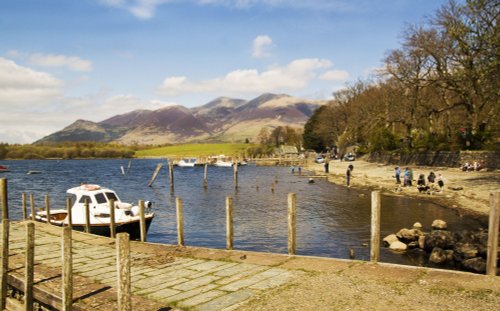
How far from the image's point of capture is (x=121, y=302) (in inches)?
308

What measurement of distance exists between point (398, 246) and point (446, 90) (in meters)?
37.9

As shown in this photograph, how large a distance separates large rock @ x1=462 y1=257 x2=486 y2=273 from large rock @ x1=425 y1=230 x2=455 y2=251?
2039 mm

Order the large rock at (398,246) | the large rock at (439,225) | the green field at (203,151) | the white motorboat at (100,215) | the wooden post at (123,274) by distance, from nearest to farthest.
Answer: the wooden post at (123,274) < the large rock at (398,246) < the white motorboat at (100,215) < the large rock at (439,225) < the green field at (203,151)

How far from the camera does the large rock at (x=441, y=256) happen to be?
16.1m

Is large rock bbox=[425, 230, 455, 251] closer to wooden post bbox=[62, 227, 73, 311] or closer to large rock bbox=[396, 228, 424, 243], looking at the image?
large rock bbox=[396, 228, 424, 243]

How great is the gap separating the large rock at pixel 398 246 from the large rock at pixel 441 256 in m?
1.73

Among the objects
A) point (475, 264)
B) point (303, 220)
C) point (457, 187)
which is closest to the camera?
point (475, 264)

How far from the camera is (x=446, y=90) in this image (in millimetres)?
49156

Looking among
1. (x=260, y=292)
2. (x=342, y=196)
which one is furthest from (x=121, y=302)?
(x=342, y=196)

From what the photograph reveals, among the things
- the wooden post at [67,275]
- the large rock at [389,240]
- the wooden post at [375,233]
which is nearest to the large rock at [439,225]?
the large rock at [389,240]

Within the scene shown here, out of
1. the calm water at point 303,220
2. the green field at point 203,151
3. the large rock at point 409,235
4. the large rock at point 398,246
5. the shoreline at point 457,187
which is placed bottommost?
the calm water at point 303,220

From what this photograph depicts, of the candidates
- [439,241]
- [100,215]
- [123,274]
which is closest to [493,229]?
[439,241]

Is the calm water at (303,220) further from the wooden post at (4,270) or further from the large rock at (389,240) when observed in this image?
the wooden post at (4,270)

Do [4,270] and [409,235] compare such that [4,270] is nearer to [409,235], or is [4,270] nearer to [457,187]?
[409,235]
